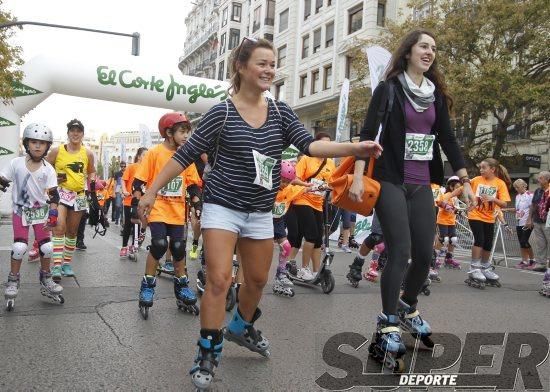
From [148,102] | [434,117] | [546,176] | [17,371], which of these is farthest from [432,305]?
[148,102]

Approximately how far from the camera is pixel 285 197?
A: 6945 mm

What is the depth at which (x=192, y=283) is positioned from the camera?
281 inches

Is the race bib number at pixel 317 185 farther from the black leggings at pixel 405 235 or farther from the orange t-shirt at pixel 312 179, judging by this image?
the black leggings at pixel 405 235

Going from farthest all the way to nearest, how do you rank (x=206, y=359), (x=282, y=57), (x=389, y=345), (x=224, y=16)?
(x=224, y=16)
(x=282, y=57)
(x=389, y=345)
(x=206, y=359)

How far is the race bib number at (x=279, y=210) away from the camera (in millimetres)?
6799

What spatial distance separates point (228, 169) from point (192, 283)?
4.13 meters

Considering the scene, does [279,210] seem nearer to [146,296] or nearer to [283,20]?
[146,296]

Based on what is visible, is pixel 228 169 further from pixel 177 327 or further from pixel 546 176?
pixel 546 176

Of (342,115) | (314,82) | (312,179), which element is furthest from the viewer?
(314,82)

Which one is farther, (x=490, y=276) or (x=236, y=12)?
(x=236, y=12)

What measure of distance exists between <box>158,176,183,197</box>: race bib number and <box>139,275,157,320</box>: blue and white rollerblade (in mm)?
787

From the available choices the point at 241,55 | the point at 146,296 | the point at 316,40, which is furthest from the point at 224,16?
the point at 241,55

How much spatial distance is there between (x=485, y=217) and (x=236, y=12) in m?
55.7

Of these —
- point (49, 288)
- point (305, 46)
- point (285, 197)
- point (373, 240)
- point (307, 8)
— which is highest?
point (307, 8)
